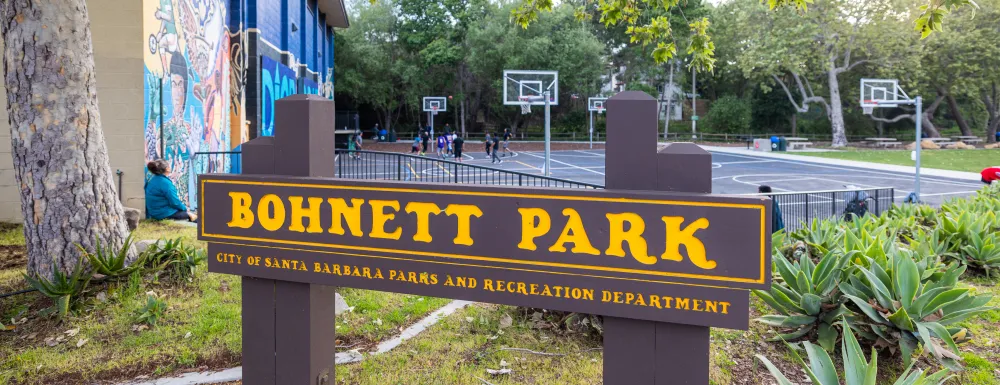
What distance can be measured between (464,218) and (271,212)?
0.94 m

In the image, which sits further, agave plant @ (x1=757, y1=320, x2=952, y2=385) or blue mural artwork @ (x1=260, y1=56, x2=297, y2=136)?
blue mural artwork @ (x1=260, y1=56, x2=297, y2=136)

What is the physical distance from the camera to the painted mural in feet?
33.6

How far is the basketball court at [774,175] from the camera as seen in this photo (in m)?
22.6

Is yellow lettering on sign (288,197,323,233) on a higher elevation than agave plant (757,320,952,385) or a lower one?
higher

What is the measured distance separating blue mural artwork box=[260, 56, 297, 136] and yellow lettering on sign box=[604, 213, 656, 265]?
49.6 ft

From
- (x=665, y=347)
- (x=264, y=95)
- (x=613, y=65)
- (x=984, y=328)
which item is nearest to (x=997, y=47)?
(x=613, y=65)

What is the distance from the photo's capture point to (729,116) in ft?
180

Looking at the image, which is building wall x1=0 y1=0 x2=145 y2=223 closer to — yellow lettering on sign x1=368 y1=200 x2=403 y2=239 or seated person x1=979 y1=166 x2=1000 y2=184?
yellow lettering on sign x1=368 y1=200 x2=403 y2=239

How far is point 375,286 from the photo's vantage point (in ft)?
9.94

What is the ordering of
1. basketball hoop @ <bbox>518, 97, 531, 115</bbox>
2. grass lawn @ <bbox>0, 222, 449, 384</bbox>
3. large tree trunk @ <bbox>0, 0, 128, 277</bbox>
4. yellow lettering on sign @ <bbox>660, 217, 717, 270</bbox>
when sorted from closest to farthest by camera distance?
yellow lettering on sign @ <bbox>660, 217, 717, 270</bbox> < grass lawn @ <bbox>0, 222, 449, 384</bbox> < large tree trunk @ <bbox>0, 0, 128, 277</bbox> < basketball hoop @ <bbox>518, 97, 531, 115</bbox>

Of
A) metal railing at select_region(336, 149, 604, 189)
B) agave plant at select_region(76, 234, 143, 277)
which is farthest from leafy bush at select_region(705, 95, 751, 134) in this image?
agave plant at select_region(76, 234, 143, 277)

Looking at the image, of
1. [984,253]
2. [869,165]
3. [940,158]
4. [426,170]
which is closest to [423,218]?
[984,253]

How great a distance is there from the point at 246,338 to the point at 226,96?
12.9 meters

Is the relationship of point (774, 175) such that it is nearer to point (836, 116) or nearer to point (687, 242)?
point (836, 116)
